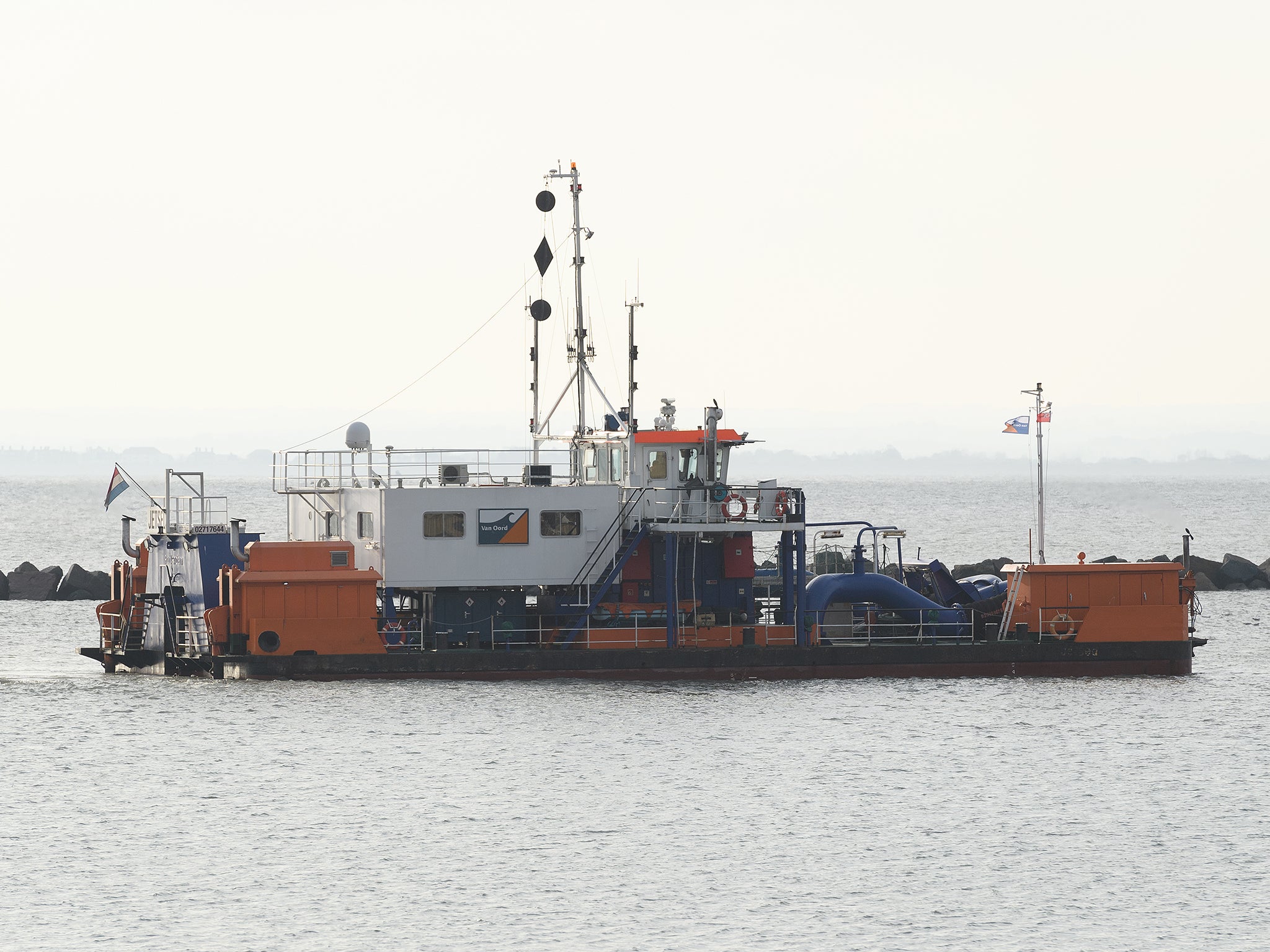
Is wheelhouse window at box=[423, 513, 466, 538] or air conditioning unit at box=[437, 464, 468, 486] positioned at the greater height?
air conditioning unit at box=[437, 464, 468, 486]

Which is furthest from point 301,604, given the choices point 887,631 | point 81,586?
point 81,586

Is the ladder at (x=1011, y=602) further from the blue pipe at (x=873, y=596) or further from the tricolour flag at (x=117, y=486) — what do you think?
the tricolour flag at (x=117, y=486)

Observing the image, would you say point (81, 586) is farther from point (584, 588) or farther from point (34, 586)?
point (584, 588)

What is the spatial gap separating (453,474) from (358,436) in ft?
9.90

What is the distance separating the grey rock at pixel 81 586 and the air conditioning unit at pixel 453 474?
3738cm

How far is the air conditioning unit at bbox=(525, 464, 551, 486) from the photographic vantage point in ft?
126

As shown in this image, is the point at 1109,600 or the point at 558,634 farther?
the point at 1109,600

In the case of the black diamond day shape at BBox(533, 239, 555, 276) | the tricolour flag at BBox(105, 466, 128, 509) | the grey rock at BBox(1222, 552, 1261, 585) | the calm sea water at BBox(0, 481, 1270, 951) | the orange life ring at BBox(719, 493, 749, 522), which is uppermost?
the black diamond day shape at BBox(533, 239, 555, 276)

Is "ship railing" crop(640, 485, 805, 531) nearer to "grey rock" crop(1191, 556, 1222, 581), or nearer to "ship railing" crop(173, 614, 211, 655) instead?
"ship railing" crop(173, 614, 211, 655)

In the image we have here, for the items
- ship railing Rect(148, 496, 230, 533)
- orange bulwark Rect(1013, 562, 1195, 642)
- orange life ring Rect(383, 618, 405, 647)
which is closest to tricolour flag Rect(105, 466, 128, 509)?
ship railing Rect(148, 496, 230, 533)

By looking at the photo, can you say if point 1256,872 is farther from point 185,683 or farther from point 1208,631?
point 1208,631

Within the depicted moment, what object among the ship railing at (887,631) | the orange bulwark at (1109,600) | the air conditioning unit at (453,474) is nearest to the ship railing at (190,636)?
the air conditioning unit at (453,474)

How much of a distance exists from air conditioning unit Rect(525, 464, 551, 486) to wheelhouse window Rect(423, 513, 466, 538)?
71.6 inches

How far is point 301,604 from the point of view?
36.1 meters
